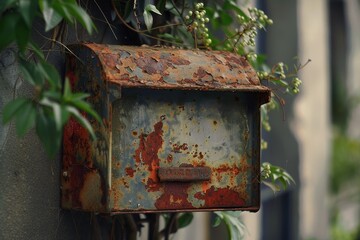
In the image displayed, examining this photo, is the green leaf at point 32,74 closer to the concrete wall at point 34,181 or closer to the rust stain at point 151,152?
the concrete wall at point 34,181

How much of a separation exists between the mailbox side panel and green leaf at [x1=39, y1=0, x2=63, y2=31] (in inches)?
18.1

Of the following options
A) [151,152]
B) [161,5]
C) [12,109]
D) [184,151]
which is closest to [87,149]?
[151,152]

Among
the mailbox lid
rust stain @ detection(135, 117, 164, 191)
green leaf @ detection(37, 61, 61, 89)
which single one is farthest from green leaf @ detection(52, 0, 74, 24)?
rust stain @ detection(135, 117, 164, 191)

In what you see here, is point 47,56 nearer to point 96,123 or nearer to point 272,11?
point 96,123

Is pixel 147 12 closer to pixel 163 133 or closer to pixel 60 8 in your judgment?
pixel 163 133

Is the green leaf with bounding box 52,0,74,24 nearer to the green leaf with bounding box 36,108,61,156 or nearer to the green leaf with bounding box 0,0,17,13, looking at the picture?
the green leaf with bounding box 0,0,17,13

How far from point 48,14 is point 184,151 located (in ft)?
2.69

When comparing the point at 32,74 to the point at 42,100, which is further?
the point at 32,74

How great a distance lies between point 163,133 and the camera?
116 inches

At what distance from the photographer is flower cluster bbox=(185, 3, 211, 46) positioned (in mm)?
3086

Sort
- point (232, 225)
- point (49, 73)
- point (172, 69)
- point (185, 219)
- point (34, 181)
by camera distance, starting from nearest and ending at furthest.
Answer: point (49, 73) → point (172, 69) → point (34, 181) → point (232, 225) → point (185, 219)

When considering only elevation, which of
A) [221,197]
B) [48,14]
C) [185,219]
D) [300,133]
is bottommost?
[185,219]

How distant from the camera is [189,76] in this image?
9.55 feet

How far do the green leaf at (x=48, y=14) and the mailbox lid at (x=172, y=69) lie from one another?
43 centimetres
